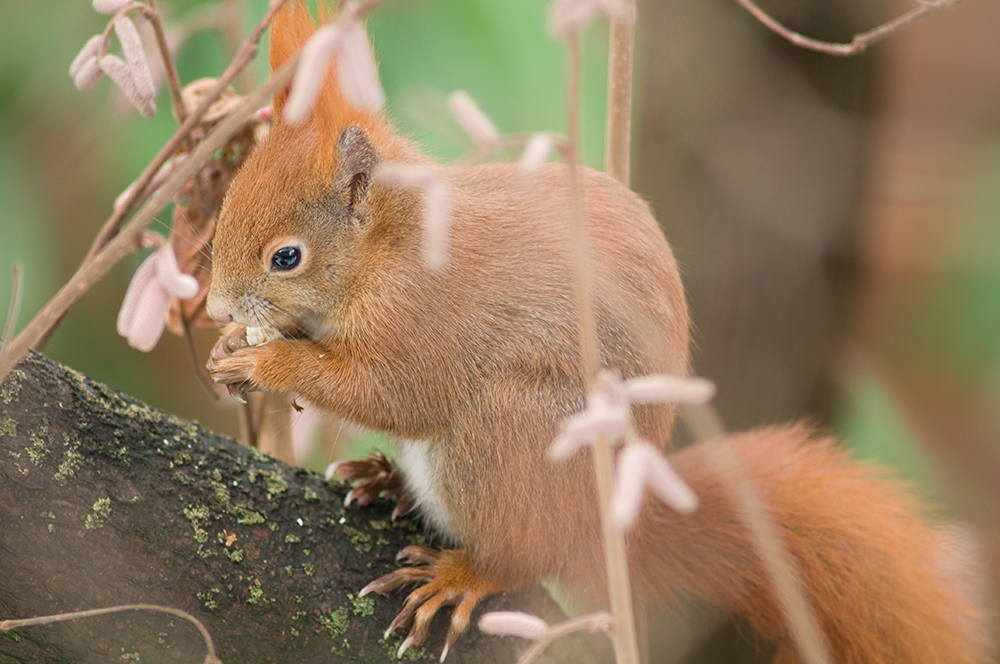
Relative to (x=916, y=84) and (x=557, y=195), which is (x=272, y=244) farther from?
(x=916, y=84)

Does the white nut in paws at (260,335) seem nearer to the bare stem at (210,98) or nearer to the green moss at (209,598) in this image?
the bare stem at (210,98)

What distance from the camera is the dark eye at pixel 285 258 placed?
3.93ft

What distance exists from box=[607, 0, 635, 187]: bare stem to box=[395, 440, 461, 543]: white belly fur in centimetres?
49

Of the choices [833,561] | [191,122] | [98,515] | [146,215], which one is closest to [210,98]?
[191,122]

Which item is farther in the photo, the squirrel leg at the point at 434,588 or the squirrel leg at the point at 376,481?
the squirrel leg at the point at 376,481

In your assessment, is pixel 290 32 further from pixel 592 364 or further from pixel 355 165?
pixel 592 364

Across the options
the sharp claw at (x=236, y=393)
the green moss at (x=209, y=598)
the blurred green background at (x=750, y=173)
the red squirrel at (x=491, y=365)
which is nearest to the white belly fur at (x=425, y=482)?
the red squirrel at (x=491, y=365)

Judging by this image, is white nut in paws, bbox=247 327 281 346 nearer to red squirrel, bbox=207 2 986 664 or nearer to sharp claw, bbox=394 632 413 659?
red squirrel, bbox=207 2 986 664

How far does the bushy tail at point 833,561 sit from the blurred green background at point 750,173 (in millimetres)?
656

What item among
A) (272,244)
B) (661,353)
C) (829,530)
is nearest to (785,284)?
(829,530)

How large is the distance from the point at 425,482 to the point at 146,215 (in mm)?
699

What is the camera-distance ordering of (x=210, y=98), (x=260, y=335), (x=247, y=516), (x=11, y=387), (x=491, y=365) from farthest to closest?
(x=260, y=335)
(x=491, y=365)
(x=247, y=516)
(x=11, y=387)
(x=210, y=98)

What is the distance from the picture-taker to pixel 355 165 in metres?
1.20

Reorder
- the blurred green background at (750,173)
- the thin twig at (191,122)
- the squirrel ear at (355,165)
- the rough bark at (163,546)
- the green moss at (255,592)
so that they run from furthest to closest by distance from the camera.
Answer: the blurred green background at (750,173) → the squirrel ear at (355,165) → the green moss at (255,592) → the rough bark at (163,546) → the thin twig at (191,122)
